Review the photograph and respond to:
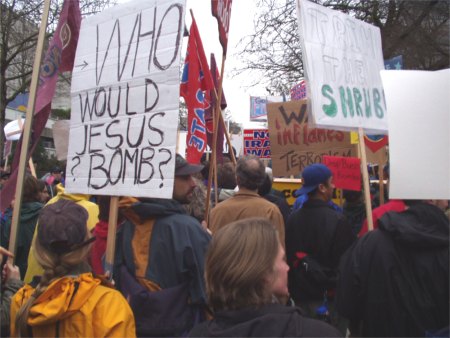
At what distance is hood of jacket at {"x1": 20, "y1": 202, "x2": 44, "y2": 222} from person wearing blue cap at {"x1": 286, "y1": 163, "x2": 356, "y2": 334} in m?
1.89

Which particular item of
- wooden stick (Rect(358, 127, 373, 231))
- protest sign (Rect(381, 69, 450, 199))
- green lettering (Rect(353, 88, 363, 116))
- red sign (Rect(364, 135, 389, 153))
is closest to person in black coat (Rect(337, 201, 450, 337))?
protest sign (Rect(381, 69, 450, 199))

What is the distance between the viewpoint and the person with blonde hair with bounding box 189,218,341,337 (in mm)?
1383

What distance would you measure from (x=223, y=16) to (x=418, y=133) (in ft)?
5.93

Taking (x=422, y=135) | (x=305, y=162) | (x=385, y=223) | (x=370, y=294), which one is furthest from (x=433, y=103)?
(x=305, y=162)

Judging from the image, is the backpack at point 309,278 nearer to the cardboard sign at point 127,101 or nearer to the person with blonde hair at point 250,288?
the cardboard sign at point 127,101

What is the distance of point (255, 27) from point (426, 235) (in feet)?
43.2

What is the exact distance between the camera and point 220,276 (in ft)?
4.99

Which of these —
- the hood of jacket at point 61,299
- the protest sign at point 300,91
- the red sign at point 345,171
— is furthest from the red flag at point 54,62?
the protest sign at point 300,91

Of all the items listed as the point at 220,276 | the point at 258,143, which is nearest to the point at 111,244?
the point at 220,276

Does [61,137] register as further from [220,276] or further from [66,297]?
[220,276]

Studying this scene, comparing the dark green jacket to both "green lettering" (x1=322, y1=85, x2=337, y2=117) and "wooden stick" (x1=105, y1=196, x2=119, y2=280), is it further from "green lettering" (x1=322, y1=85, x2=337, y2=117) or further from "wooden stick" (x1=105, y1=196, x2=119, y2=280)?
"green lettering" (x1=322, y1=85, x2=337, y2=117)

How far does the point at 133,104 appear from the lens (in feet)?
8.59

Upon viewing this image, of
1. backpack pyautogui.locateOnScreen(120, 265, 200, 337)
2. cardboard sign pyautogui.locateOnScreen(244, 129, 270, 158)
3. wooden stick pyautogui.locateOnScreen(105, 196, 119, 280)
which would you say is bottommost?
backpack pyautogui.locateOnScreen(120, 265, 200, 337)

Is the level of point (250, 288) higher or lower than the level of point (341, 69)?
lower
